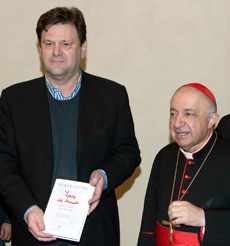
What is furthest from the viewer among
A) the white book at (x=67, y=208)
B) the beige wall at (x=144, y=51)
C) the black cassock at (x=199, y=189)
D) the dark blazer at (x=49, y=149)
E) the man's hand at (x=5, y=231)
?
the beige wall at (x=144, y=51)

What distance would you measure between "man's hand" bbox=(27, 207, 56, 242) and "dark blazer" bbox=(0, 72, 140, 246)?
8 centimetres

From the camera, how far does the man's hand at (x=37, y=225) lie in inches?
97.0

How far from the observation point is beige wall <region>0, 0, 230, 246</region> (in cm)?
419

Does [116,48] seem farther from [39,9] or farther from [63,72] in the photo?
[63,72]

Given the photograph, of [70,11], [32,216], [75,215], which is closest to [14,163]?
[32,216]

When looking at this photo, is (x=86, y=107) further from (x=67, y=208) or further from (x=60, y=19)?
(x=67, y=208)

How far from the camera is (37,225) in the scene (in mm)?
2502

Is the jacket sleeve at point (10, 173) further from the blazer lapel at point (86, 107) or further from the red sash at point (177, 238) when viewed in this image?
the red sash at point (177, 238)

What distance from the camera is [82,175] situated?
109 inches

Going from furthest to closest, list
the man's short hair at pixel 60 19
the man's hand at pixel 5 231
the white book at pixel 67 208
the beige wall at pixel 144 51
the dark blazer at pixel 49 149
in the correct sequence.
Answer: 1. the beige wall at pixel 144 51
2. the man's hand at pixel 5 231
3. the man's short hair at pixel 60 19
4. the dark blazer at pixel 49 149
5. the white book at pixel 67 208

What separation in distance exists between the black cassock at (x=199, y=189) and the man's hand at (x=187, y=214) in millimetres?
48

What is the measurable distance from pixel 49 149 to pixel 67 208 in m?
0.44

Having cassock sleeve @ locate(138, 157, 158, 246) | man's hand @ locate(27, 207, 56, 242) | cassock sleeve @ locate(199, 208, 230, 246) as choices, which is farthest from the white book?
cassock sleeve @ locate(199, 208, 230, 246)

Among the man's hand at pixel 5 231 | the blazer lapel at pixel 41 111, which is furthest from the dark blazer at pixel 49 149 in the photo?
the man's hand at pixel 5 231
